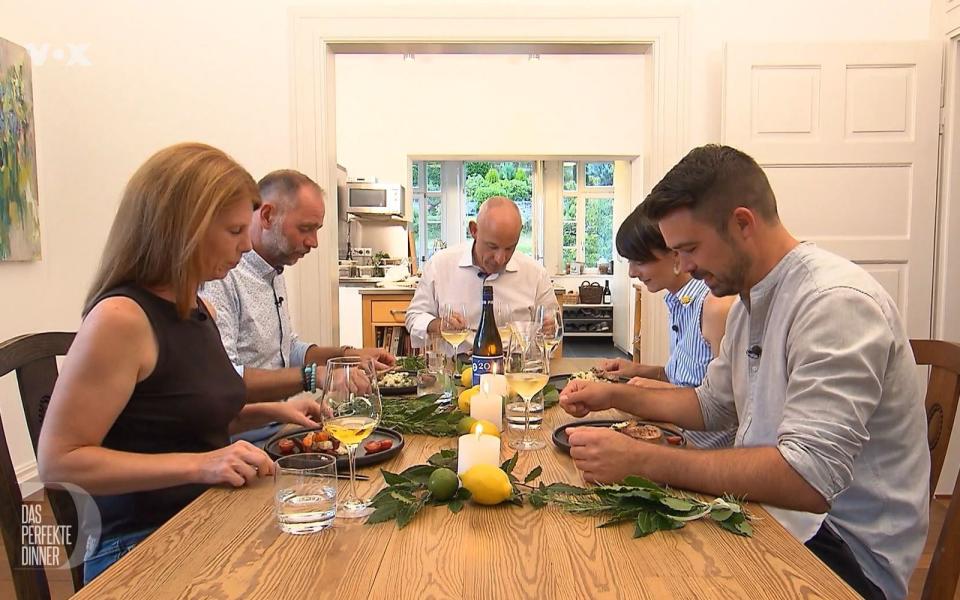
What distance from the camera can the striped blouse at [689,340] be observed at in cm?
217

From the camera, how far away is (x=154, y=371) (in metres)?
1.36

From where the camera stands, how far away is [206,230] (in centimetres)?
142

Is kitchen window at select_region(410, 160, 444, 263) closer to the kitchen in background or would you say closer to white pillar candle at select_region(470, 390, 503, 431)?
the kitchen in background

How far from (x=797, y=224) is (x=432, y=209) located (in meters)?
8.69

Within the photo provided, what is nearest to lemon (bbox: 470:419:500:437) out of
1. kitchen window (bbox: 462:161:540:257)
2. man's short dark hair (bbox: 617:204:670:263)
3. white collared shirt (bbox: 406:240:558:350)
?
man's short dark hair (bbox: 617:204:670:263)

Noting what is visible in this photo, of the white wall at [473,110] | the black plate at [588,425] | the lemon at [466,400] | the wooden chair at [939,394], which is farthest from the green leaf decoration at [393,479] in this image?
the white wall at [473,110]

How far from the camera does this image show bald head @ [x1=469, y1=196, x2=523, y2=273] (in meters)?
3.16

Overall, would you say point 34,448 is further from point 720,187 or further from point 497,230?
point 497,230

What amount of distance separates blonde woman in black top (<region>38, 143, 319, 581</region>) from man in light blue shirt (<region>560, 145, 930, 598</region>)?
78 cm

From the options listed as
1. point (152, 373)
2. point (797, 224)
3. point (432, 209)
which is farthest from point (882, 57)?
point (432, 209)

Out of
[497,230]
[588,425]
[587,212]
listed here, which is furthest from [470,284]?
[587,212]

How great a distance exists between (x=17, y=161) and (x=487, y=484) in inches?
133

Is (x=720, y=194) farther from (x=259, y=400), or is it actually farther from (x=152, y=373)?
(x=259, y=400)

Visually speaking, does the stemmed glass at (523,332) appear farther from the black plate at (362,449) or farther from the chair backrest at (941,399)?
the chair backrest at (941,399)
